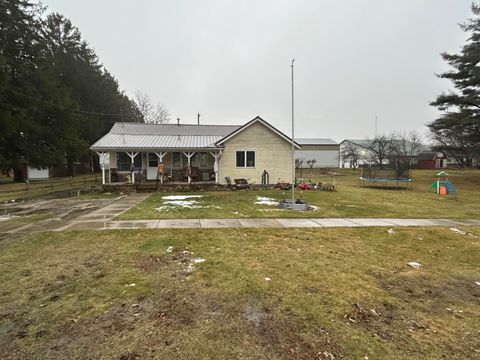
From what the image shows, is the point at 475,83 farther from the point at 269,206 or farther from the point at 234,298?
the point at 234,298

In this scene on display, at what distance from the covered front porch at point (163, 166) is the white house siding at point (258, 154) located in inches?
33.3

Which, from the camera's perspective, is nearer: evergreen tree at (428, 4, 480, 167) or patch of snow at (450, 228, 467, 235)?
patch of snow at (450, 228, 467, 235)

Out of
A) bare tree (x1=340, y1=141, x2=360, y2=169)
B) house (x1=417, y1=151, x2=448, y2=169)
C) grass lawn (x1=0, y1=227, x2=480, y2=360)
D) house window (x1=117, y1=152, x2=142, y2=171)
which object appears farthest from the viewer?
house (x1=417, y1=151, x2=448, y2=169)

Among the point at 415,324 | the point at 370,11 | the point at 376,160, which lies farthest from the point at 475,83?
the point at 415,324

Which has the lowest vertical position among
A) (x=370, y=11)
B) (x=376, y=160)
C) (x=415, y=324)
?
(x=415, y=324)

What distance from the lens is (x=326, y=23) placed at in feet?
66.6

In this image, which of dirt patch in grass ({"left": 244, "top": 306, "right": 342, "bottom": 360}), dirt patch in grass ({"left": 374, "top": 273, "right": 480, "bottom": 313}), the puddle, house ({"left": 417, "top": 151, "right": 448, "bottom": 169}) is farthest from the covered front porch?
house ({"left": 417, "top": 151, "right": 448, "bottom": 169})

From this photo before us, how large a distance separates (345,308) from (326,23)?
21.4 metres

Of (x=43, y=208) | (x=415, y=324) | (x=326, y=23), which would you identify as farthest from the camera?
(x=326, y=23)

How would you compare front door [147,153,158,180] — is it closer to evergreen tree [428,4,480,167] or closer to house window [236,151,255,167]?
house window [236,151,255,167]

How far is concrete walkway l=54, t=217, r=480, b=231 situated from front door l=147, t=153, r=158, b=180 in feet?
36.5

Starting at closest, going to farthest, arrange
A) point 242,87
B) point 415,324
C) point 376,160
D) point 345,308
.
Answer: point 415,324 → point 345,308 → point 242,87 → point 376,160

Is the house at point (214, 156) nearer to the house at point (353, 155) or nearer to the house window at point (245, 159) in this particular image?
the house window at point (245, 159)

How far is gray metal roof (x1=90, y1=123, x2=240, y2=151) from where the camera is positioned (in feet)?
63.5
